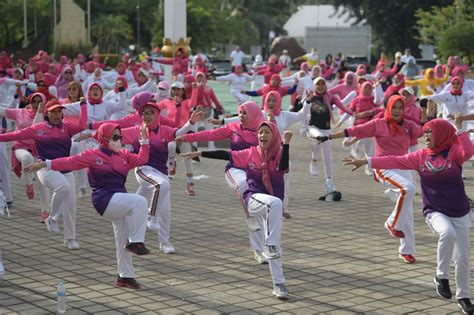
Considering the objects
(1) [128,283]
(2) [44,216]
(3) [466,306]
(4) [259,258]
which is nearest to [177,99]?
(2) [44,216]

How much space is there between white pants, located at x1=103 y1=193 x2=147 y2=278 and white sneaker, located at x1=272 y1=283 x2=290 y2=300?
1410 mm

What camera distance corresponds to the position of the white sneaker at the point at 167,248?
11367 mm

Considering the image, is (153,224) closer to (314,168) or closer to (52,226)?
(52,226)

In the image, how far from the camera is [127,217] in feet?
32.0

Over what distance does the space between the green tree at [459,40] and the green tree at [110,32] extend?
2475cm

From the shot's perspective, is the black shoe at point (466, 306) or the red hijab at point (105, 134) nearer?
the black shoe at point (466, 306)

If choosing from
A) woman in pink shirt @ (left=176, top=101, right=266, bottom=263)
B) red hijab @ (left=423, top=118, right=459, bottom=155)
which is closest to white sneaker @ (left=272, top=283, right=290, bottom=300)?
woman in pink shirt @ (left=176, top=101, right=266, bottom=263)

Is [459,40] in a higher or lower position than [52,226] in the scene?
higher

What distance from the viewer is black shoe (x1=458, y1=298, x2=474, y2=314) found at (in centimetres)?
867

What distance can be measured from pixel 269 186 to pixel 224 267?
A: 1364 millimetres

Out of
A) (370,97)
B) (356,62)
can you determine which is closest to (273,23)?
(356,62)

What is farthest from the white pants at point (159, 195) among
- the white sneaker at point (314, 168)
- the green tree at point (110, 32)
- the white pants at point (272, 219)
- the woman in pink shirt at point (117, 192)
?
A: the green tree at point (110, 32)

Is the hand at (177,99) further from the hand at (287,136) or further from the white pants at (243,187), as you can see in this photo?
the hand at (287,136)

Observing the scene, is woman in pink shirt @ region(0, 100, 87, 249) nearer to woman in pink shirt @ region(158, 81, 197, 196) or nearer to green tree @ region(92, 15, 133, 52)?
woman in pink shirt @ region(158, 81, 197, 196)
